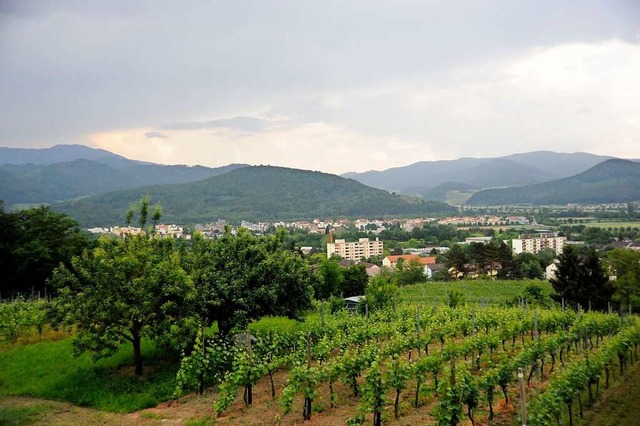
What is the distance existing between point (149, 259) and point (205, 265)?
162 centimetres

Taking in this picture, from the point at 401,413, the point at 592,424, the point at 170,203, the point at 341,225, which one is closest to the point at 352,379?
the point at 401,413

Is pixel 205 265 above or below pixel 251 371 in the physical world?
above

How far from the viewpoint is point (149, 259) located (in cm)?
1451

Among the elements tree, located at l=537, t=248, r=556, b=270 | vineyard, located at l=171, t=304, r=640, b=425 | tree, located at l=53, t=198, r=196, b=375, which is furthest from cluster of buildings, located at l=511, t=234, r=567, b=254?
tree, located at l=53, t=198, r=196, b=375

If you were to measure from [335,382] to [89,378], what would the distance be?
687 cm

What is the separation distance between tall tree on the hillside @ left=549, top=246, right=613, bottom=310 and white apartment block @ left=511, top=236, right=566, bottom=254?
76.7 metres

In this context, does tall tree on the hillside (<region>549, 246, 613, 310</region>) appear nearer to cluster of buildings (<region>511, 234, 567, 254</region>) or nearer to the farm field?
the farm field

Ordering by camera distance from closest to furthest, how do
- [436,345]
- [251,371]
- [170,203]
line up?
[251,371] → [436,345] → [170,203]

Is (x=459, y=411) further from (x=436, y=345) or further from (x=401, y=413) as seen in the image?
(x=436, y=345)

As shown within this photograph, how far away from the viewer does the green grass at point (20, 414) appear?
1057cm

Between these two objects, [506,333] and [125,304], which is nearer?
[125,304]

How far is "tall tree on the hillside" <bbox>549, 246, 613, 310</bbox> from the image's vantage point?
2956 cm

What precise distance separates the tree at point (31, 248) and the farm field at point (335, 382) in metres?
18.9

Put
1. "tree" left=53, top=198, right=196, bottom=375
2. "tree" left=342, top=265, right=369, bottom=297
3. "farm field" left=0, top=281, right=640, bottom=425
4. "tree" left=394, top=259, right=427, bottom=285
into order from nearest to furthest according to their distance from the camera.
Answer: "farm field" left=0, top=281, right=640, bottom=425
"tree" left=53, top=198, right=196, bottom=375
"tree" left=342, top=265, right=369, bottom=297
"tree" left=394, top=259, right=427, bottom=285
